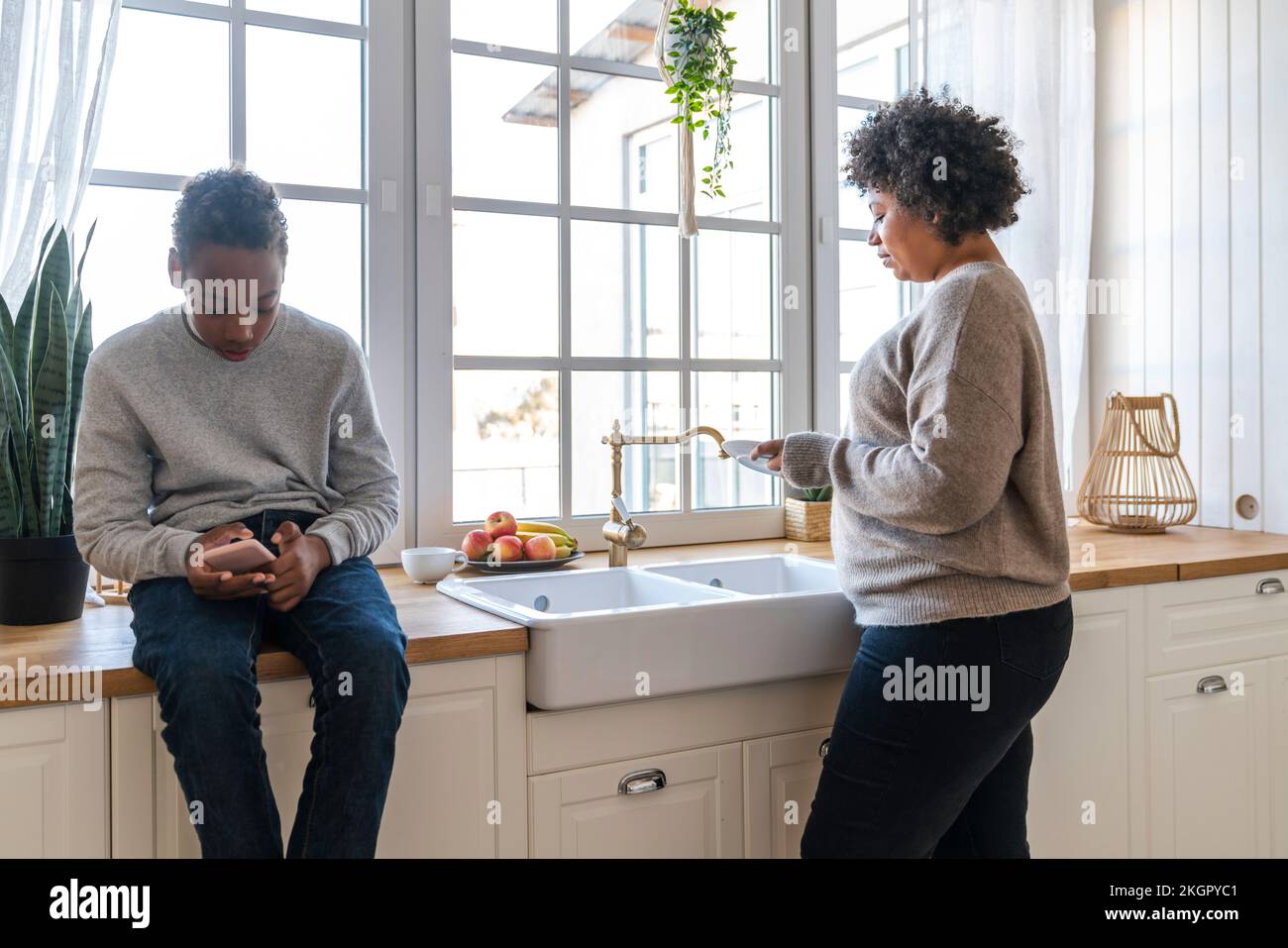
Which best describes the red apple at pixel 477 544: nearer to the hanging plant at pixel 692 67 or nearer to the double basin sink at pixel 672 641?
the double basin sink at pixel 672 641

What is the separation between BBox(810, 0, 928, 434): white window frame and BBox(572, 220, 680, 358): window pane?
14.8 inches

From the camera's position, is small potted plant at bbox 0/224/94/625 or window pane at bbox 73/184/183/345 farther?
window pane at bbox 73/184/183/345

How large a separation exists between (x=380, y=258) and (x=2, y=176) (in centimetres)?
62

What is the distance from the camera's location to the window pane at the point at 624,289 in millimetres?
2266

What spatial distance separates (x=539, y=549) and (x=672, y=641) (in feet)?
1.62

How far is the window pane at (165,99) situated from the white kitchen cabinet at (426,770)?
3.41ft

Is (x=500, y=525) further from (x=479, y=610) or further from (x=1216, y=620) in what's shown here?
(x=1216, y=620)

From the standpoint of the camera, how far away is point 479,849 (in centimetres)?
145

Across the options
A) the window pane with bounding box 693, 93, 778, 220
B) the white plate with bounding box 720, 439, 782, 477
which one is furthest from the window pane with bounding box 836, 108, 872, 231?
the white plate with bounding box 720, 439, 782, 477

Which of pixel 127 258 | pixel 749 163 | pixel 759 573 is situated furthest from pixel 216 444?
pixel 749 163

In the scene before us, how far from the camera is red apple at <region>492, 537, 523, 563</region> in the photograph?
1931mm

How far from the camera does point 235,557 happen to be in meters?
1.32

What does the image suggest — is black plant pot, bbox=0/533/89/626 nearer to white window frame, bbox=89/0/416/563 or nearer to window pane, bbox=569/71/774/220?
white window frame, bbox=89/0/416/563
